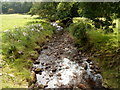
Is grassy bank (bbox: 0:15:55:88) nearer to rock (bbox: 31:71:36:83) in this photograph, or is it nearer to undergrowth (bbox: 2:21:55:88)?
undergrowth (bbox: 2:21:55:88)

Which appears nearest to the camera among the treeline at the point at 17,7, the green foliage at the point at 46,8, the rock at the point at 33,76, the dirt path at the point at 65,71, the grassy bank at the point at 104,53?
the dirt path at the point at 65,71

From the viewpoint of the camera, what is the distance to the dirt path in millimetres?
9938

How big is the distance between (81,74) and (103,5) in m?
6.22

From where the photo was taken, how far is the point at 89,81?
1032cm

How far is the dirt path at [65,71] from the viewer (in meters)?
9.94

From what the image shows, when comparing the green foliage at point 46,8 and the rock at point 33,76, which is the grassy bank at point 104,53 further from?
the green foliage at point 46,8

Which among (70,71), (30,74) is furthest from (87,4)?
(30,74)

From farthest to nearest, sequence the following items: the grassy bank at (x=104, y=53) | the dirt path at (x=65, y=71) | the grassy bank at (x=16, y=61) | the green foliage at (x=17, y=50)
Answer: the green foliage at (x=17, y=50) → the grassy bank at (x=104, y=53) → the dirt path at (x=65, y=71) → the grassy bank at (x=16, y=61)

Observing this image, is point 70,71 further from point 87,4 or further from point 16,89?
point 87,4

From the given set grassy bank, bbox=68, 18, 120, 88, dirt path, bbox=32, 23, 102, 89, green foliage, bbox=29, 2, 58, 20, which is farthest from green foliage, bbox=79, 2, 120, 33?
green foliage, bbox=29, 2, 58, 20

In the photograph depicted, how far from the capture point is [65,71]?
12078 mm

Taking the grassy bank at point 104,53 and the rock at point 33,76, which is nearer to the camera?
the rock at point 33,76

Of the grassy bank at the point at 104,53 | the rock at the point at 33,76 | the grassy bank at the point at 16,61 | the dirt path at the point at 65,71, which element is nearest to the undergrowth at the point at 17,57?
the grassy bank at the point at 16,61

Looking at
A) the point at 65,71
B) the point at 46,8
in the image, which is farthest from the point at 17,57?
the point at 46,8
